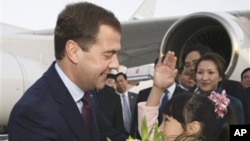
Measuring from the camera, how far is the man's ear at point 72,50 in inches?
60.3

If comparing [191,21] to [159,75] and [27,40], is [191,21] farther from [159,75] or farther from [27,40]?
[159,75]

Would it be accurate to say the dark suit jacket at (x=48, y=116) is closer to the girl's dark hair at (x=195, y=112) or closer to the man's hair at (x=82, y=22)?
the man's hair at (x=82, y=22)

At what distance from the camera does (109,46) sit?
1537 mm

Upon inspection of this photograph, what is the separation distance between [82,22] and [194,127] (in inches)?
23.3

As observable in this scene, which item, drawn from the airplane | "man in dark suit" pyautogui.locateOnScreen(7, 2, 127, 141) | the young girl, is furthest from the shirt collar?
the airplane

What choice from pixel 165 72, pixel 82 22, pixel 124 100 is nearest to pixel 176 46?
pixel 124 100

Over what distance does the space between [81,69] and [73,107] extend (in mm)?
116

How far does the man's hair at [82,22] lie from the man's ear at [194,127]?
48 cm

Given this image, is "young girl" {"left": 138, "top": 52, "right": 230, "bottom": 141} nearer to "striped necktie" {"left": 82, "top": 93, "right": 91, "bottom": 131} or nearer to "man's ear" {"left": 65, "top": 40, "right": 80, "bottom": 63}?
"striped necktie" {"left": 82, "top": 93, "right": 91, "bottom": 131}

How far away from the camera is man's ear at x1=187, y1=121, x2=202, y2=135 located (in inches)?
71.0

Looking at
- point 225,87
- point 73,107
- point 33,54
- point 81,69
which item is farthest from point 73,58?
point 33,54

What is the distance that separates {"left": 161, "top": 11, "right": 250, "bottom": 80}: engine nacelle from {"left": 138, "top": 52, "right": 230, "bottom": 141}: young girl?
13.0 feet

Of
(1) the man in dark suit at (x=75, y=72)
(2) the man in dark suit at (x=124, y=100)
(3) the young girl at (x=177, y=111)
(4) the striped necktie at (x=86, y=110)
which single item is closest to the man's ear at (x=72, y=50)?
(1) the man in dark suit at (x=75, y=72)

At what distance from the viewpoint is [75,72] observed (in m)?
1.56
